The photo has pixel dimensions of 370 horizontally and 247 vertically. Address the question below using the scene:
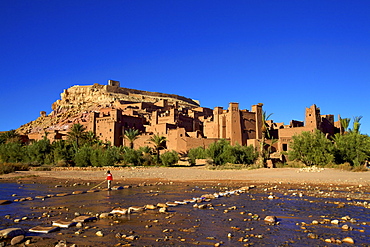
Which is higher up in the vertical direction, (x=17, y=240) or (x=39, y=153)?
Result: (x=39, y=153)

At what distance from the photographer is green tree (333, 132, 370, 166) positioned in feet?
92.1

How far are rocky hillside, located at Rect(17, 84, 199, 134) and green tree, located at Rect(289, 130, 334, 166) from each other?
61886 mm

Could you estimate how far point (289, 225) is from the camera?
25.3 feet

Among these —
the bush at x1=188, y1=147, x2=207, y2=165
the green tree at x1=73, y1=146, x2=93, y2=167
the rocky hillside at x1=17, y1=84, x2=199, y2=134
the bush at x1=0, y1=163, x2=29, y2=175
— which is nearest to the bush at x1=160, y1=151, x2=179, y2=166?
the bush at x1=188, y1=147, x2=207, y2=165

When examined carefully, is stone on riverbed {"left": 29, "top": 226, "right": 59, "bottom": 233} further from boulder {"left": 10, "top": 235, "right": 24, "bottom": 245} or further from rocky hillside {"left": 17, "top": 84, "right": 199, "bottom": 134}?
rocky hillside {"left": 17, "top": 84, "right": 199, "bottom": 134}

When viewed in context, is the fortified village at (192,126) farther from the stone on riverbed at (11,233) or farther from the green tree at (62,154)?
the stone on riverbed at (11,233)

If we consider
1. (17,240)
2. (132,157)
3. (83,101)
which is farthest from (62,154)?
(83,101)

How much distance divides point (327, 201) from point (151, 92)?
10325 cm

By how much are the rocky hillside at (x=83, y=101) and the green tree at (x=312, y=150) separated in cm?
6189

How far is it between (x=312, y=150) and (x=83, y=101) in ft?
281

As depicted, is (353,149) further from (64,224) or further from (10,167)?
(10,167)

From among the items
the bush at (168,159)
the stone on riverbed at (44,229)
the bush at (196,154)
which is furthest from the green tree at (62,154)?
the stone on riverbed at (44,229)

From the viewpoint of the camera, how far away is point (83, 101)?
10138cm

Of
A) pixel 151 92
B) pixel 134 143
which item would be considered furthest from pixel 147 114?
pixel 151 92
